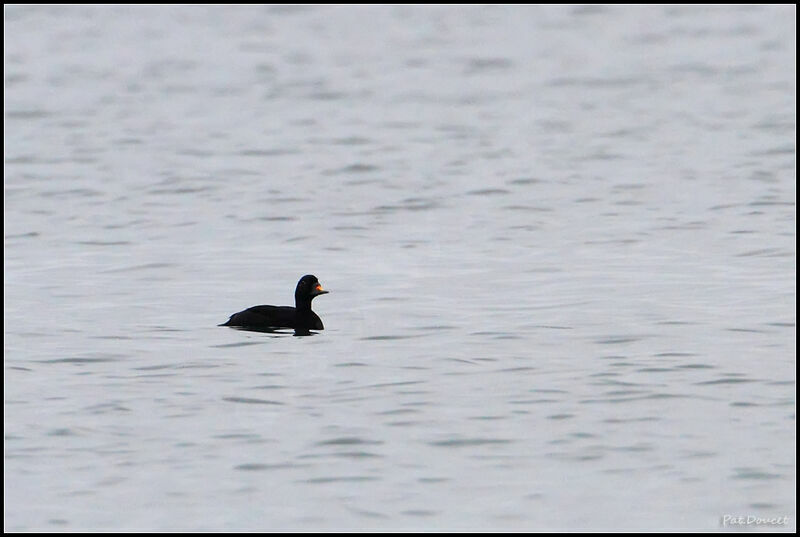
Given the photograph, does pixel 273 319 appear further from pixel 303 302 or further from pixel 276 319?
pixel 303 302

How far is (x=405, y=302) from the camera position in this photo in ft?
59.3

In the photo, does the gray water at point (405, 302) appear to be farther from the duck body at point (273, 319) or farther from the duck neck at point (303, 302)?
the duck neck at point (303, 302)

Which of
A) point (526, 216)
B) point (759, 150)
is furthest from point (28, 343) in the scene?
point (759, 150)

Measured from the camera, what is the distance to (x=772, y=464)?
11.6 metres

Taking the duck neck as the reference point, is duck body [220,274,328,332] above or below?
below

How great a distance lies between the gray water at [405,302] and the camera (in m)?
11.3

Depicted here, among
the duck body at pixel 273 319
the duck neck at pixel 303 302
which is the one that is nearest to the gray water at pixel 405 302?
the duck body at pixel 273 319

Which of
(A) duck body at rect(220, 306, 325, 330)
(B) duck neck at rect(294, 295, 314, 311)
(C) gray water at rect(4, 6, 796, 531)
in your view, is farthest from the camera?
(B) duck neck at rect(294, 295, 314, 311)

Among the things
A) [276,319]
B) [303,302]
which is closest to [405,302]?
[303,302]

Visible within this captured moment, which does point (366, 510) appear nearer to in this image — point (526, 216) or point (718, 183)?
point (526, 216)

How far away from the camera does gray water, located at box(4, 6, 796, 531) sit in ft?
37.1

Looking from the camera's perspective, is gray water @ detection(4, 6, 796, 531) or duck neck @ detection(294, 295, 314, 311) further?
duck neck @ detection(294, 295, 314, 311)

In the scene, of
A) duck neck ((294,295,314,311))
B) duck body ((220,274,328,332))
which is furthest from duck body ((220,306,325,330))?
duck neck ((294,295,314,311))

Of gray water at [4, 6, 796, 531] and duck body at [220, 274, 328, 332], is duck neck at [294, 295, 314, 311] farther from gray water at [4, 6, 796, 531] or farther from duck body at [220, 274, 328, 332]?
gray water at [4, 6, 796, 531]
